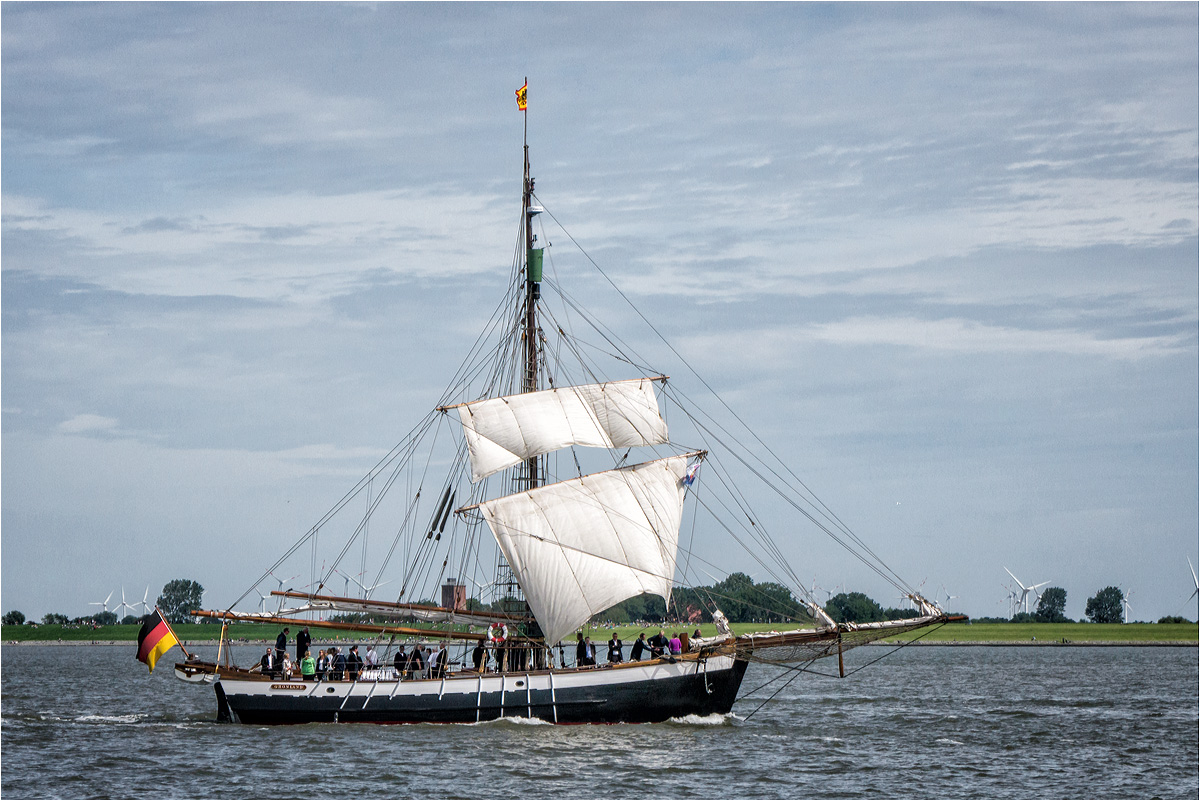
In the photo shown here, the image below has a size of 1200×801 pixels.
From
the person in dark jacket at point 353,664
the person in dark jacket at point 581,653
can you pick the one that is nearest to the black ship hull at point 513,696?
the person in dark jacket at point 353,664

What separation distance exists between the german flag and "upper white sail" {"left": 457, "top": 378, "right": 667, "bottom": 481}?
14324mm

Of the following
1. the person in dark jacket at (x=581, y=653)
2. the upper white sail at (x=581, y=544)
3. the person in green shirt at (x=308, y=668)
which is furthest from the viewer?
the upper white sail at (x=581, y=544)

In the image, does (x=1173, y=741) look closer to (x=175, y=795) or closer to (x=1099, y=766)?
(x=1099, y=766)

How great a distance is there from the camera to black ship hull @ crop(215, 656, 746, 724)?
162 ft

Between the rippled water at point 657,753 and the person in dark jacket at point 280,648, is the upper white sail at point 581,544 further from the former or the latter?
the person in dark jacket at point 280,648

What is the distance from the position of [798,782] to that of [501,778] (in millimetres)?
8876

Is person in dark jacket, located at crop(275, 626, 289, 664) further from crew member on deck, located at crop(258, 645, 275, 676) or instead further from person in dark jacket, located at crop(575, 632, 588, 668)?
person in dark jacket, located at crop(575, 632, 588, 668)

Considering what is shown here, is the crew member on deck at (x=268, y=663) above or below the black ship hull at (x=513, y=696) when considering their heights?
above

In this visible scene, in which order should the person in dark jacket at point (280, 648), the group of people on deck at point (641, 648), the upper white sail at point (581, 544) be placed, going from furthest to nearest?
the upper white sail at point (581, 544), the person in dark jacket at point (280, 648), the group of people on deck at point (641, 648)

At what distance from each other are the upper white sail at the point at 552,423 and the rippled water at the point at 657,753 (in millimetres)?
13414

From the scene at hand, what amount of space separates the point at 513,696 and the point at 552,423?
14139 mm

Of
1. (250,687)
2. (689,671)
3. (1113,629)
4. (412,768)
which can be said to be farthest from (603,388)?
(1113,629)

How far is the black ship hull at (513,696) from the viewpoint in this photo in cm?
4941

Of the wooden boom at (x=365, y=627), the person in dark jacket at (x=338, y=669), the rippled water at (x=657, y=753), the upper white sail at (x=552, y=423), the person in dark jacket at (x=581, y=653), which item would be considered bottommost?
the rippled water at (x=657, y=753)
